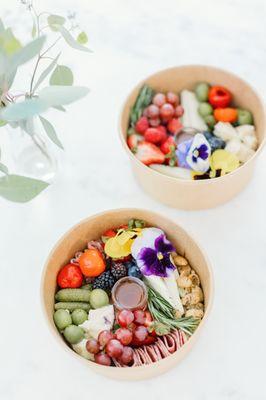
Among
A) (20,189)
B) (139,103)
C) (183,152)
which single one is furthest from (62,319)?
(139,103)

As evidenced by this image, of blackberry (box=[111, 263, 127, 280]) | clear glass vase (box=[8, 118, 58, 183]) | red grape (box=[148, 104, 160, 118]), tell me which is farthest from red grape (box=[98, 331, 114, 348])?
red grape (box=[148, 104, 160, 118])

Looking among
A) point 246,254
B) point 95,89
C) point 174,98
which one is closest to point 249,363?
point 246,254

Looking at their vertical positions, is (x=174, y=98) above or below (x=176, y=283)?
above

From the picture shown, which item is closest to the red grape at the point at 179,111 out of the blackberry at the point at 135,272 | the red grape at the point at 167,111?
the red grape at the point at 167,111

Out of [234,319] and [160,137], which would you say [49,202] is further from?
[234,319]

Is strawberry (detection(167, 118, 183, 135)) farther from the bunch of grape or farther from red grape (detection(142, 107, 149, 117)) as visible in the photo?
the bunch of grape

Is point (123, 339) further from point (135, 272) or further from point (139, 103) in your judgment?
point (139, 103)
